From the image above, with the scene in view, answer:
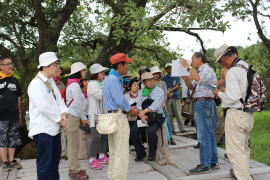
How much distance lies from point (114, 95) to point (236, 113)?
169 centimetres

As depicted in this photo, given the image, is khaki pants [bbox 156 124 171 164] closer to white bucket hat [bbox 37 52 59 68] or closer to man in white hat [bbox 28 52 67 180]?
man in white hat [bbox 28 52 67 180]

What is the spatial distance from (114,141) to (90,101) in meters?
1.53

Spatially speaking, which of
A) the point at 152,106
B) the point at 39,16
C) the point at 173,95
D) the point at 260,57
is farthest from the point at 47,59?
the point at 260,57

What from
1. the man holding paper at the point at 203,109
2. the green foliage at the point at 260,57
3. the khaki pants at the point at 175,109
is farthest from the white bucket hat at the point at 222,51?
the green foliage at the point at 260,57

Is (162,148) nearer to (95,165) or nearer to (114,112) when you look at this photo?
(95,165)

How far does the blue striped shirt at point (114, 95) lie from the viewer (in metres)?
4.68

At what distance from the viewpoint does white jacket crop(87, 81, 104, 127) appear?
597 centimetres

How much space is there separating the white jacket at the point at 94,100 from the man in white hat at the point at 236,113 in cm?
221

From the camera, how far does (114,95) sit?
4684 mm

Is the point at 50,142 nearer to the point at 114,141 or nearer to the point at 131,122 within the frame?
the point at 114,141

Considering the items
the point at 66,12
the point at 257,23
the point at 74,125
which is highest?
the point at 257,23

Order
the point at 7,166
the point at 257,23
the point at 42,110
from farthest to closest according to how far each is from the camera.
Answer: the point at 257,23, the point at 7,166, the point at 42,110

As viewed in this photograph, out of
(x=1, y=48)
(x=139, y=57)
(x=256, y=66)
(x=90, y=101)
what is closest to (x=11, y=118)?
(x=90, y=101)

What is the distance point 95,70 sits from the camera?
617cm
